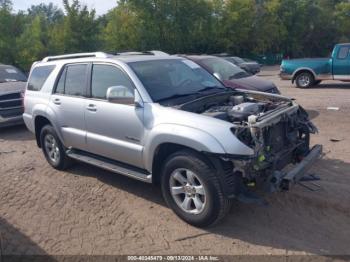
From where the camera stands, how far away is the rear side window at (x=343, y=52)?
564 inches

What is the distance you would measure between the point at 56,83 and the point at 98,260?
3.30 m

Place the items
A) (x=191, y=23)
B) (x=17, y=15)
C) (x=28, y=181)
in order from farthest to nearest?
(x=191, y=23)
(x=17, y=15)
(x=28, y=181)

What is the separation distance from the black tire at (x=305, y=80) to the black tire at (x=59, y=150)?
1178 centimetres

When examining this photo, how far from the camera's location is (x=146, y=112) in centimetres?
455

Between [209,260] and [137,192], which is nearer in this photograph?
[209,260]

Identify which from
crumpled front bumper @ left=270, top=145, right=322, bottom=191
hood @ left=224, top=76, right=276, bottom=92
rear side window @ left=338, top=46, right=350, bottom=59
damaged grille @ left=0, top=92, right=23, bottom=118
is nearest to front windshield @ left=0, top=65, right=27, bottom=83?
damaged grille @ left=0, top=92, right=23, bottom=118

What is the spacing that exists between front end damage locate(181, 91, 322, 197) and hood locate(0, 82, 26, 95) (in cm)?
679

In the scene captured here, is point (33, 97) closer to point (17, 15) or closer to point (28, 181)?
point (28, 181)

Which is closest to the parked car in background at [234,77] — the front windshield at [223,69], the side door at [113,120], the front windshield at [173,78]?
the front windshield at [223,69]

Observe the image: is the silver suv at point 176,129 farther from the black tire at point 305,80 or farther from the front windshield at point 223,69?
the black tire at point 305,80

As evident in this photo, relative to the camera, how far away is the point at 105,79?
525cm

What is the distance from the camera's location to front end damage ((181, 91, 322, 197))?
13.1 ft

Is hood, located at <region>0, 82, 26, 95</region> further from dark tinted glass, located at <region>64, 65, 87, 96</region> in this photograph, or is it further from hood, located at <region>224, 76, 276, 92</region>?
hood, located at <region>224, 76, 276, 92</region>

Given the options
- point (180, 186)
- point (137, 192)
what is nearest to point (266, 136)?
point (180, 186)
